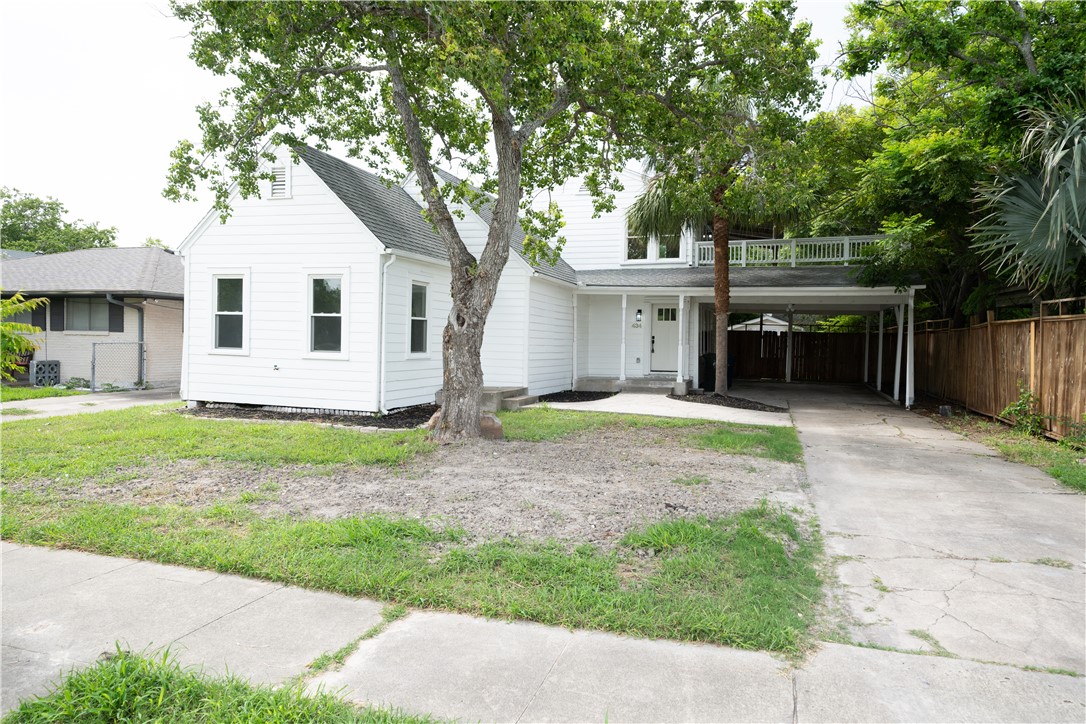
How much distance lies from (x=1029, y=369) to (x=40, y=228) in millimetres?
51230

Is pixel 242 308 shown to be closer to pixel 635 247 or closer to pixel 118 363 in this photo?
pixel 118 363

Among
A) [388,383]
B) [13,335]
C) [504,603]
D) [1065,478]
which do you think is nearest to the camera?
[504,603]

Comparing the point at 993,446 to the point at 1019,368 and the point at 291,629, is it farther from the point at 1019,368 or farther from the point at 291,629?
the point at 291,629

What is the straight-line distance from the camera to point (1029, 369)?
10141mm

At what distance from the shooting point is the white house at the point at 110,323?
17688 mm

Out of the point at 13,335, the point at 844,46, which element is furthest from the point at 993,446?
the point at 13,335

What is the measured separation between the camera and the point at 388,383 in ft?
39.2

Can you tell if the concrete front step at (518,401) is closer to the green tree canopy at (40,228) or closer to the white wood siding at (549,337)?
the white wood siding at (549,337)

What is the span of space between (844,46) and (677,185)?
3.74 meters

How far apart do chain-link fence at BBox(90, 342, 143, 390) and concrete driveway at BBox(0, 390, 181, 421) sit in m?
1.58

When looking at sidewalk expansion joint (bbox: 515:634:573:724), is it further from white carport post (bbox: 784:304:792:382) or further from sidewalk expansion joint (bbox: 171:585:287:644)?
white carport post (bbox: 784:304:792:382)

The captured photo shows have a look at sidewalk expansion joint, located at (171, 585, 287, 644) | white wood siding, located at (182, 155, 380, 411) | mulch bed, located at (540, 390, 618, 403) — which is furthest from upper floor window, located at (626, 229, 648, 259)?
sidewalk expansion joint, located at (171, 585, 287, 644)

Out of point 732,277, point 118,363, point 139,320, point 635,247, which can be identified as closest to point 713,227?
point 732,277

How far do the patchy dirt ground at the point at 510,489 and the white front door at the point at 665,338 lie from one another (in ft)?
33.1
